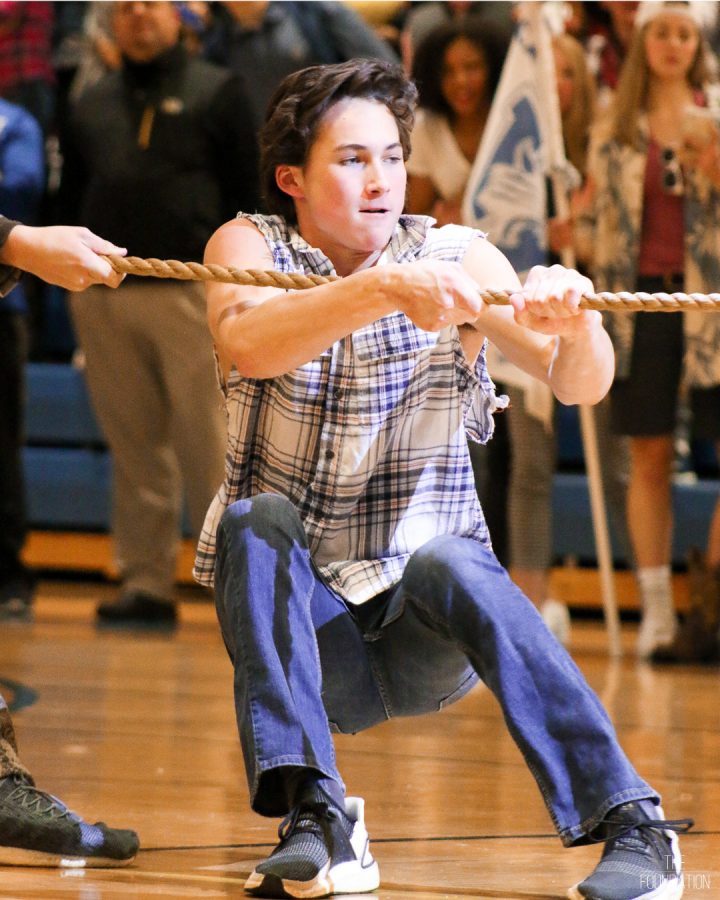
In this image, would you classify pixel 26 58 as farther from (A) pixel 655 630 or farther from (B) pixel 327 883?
(B) pixel 327 883

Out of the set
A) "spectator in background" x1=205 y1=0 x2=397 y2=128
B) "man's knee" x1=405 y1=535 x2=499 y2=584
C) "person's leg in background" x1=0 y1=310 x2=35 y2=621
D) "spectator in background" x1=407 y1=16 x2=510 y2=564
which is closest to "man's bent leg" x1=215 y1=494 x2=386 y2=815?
"man's knee" x1=405 y1=535 x2=499 y2=584

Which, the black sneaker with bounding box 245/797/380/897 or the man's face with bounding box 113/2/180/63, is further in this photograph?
the man's face with bounding box 113/2/180/63

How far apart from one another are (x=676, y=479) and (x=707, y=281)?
0.95 m

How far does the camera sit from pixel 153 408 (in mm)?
4148

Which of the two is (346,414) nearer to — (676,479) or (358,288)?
(358,288)

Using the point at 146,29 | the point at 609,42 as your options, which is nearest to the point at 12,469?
the point at 146,29

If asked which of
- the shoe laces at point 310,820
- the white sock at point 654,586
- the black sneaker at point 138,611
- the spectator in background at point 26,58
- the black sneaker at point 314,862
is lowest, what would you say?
the black sneaker at point 138,611

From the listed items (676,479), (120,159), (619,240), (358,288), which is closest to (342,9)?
(120,159)

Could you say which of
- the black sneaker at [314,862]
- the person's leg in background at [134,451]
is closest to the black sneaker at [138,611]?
the person's leg in background at [134,451]

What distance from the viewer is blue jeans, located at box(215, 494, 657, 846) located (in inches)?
61.1

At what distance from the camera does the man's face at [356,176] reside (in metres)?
1.75

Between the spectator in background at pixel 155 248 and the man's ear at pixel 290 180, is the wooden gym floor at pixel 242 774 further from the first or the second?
the man's ear at pixel 290 180

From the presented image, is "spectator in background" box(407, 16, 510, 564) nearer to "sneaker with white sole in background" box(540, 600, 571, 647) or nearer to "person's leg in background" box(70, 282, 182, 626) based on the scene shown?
"sneaker with white sole in background" box(540, 600, 571, 647)

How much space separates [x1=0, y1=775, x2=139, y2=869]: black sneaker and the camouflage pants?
0.20 ft
